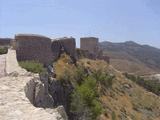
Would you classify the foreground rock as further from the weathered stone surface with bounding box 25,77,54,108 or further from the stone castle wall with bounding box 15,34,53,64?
the stone castle wall with bounding box 15,34,53,64

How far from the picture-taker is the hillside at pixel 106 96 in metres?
34.2

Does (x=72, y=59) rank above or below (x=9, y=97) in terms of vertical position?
below

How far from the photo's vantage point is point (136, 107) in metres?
52.4

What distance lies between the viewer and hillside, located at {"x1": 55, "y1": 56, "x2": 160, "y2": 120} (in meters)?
34.2

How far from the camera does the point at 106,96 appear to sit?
4819 centimetres

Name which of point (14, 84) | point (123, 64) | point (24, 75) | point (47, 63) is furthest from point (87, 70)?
point (123, 64)

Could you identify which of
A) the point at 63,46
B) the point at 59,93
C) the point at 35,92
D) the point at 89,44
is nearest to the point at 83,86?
the point at 59,93

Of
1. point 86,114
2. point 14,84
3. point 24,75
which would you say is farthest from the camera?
point 86,114

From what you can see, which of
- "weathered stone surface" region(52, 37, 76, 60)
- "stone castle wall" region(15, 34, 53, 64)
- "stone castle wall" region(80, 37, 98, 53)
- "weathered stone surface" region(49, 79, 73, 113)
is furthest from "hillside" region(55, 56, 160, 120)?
"stone castle wall" region(80, 37, 98, 53)

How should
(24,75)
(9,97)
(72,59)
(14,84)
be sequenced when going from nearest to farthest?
(9,97) → (14,84) → (24,75) → (72,59)

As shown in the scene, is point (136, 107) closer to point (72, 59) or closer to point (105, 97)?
point (105, 97)

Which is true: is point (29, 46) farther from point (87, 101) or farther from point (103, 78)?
point (103, 78)

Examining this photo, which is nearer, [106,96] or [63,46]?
[63,46]

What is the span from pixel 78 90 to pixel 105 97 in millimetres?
12491
